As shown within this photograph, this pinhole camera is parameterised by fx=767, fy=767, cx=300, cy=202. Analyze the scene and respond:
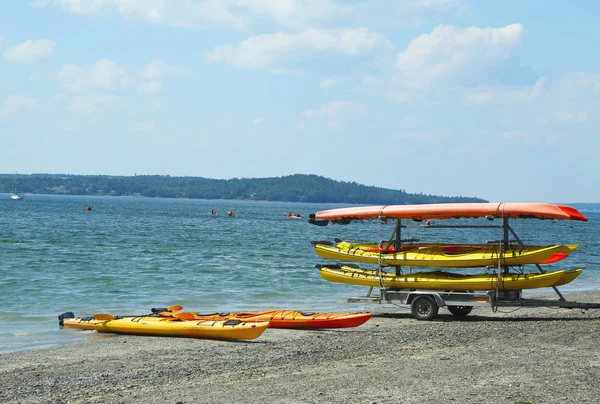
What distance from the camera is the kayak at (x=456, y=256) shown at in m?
15.2

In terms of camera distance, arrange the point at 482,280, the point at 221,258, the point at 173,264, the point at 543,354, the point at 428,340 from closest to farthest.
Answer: the point at 543,354 → the point at 428,340 → the point at 482,280 → the point at 173,264 → the point at 221,258

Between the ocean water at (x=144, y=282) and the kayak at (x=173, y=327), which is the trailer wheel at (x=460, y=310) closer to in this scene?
the ocean water at (x=144, y=282)

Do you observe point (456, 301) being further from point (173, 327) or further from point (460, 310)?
point (173, 327)

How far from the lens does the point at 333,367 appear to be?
10281 millimetres

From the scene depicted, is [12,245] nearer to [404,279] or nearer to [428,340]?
[404,279]

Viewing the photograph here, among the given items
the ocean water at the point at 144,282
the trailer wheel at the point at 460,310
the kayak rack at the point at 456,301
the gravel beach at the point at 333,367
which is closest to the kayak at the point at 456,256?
the kayak rack at the point at 456,301

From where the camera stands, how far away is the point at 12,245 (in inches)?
1551

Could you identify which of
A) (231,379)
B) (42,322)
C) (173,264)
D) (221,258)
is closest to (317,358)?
(231,379)

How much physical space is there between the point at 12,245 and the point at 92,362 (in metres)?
30.5

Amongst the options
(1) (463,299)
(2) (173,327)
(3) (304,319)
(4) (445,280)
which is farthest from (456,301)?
(2) (173,327)

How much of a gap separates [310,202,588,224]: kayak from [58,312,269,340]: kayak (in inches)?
184

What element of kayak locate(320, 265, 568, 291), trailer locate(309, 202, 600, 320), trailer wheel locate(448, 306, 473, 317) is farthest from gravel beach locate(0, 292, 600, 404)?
trailer wheel locate(448, 306, 473, 317)

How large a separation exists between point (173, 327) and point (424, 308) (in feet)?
17.7

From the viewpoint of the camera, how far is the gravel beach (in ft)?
28.0
